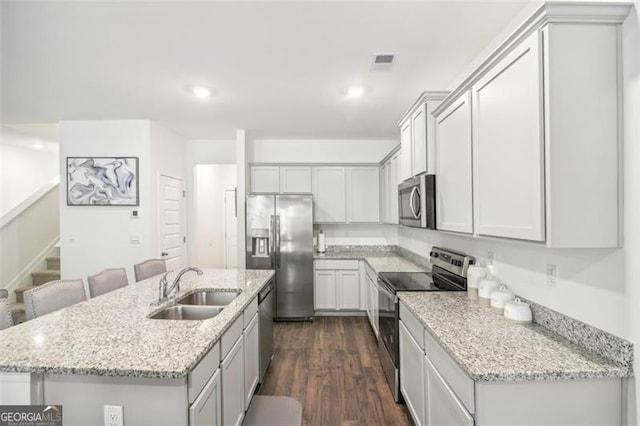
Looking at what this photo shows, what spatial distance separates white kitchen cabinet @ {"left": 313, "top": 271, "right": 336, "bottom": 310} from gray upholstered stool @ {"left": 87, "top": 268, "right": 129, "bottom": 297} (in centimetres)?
241

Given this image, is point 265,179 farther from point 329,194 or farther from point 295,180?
point 329,194

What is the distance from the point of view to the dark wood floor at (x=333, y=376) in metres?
2.19

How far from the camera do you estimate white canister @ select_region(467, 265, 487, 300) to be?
2016mm

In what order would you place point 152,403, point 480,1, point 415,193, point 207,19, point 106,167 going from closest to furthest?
point 152,403, point 480,1, point 207,19, point 415,193, point 106,167

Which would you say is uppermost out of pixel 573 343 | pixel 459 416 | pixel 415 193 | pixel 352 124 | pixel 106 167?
pixel 352 124

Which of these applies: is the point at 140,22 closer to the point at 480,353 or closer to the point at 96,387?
the point at 96,387

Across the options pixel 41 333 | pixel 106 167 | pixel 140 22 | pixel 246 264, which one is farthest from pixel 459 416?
pixel 106 167

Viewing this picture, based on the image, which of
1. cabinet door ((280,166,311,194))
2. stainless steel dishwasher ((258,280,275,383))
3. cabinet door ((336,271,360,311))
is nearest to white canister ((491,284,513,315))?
stainless steel dishwasher ((258,280,275,383))

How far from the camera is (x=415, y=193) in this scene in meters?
2.47

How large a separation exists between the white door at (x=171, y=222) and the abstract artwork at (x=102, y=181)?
0.37m

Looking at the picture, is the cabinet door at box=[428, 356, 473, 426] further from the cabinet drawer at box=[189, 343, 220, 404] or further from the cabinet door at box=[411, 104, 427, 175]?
the cabinet door at box=[411, 104, 427, 175]

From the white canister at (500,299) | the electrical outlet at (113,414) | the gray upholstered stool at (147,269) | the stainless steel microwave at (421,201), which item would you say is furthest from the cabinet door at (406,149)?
the gray upholstered stool at (147,269)

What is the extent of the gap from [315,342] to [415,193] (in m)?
2.15

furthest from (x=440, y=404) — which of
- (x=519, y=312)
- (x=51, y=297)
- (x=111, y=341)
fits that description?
(x=51, y=297)
